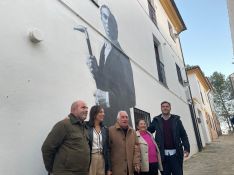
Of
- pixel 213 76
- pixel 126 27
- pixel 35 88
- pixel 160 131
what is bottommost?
pixel 160 131

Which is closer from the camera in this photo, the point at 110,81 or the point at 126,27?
the point at 110,81

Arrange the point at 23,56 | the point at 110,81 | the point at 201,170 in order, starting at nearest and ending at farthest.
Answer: the point at 23,56, the point at 110,81, the point at 201,170

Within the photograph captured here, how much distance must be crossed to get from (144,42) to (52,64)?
541 centimetres

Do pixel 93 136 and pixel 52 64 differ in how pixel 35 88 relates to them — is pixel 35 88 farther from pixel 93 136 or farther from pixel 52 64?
pixel 93 136

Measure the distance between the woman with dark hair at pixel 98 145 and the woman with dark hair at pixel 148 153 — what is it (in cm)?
74

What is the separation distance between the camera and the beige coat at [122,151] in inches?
157

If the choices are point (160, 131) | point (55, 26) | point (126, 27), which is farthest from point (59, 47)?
point (126, 27)

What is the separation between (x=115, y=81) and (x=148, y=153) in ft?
6.29

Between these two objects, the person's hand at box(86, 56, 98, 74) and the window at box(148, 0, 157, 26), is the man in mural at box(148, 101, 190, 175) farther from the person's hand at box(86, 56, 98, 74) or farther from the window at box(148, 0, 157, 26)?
the window at box(148, 0, 157, 26)

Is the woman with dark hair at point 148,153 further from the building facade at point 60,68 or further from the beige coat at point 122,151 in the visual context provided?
the building facade at point 60,68

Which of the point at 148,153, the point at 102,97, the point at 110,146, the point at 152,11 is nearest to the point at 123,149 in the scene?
the point at 110,146

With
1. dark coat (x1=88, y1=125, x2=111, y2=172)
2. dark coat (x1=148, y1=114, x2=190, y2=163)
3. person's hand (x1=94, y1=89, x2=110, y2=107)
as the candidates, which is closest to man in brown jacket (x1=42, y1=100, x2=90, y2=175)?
dark coat (x1=88, y1=125, x2=111, y2=172)

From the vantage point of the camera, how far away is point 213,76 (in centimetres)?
4347

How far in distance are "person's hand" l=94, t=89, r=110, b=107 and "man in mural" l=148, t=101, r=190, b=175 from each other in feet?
3.21
